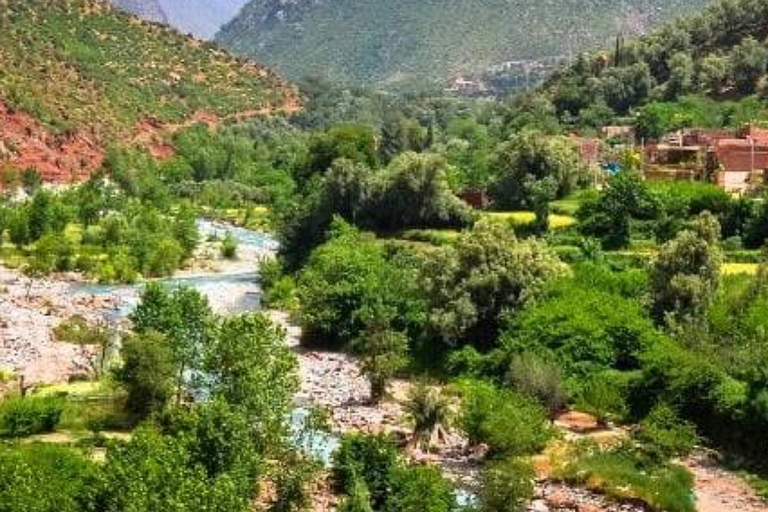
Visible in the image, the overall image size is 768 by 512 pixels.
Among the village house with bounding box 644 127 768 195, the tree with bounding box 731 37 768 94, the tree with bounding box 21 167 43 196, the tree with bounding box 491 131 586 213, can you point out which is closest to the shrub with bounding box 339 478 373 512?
the tree with bounding box 491 131 586 213

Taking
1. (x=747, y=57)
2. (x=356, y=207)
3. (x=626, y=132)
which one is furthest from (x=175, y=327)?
(x=747, y=57)

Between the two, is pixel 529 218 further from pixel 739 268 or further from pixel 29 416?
pixel 29 416

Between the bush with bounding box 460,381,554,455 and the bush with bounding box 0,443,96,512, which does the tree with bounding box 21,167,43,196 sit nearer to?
the bush with bounding box 460,381,554,455

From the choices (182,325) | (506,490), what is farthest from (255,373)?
(182,325)

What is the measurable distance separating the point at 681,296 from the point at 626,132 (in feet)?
198

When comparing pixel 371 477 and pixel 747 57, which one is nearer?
pixel 371 477

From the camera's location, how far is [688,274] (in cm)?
4309

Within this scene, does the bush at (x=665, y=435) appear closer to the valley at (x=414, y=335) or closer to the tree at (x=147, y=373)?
the valley at (x=414, y=335)

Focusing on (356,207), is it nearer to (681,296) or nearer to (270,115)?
(681,296)

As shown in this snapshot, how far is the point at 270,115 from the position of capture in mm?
166500

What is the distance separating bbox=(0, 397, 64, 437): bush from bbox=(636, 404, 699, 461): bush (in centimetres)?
1791

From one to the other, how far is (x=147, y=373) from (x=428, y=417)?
8.72m

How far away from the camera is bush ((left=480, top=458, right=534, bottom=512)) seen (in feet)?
96.7

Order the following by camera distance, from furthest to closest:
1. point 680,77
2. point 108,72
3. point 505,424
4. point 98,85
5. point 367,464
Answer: point 108,72 < point 98,85 < point 680,77 < point 505,424 < point 367,464
